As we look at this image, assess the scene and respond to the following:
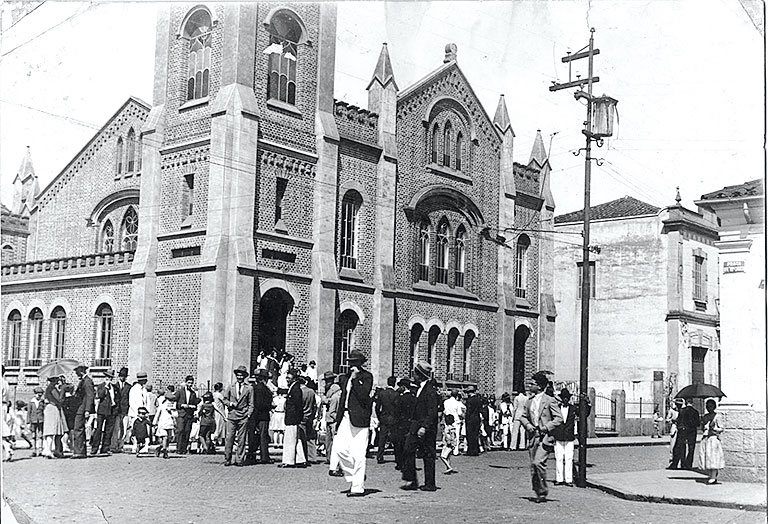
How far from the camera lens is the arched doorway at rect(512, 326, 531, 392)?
1038cm

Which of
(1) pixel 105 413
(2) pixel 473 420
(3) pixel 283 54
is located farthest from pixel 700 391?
(1) pixel 105 413

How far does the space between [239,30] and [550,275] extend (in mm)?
4560

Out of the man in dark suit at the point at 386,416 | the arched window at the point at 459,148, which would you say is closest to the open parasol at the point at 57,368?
the man in dark suit at the point at 386,416

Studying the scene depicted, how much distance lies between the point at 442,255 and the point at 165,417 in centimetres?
359

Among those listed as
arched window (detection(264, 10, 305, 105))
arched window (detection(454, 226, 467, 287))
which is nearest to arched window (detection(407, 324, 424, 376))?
arched window (detection(454, 226, 467, 287))

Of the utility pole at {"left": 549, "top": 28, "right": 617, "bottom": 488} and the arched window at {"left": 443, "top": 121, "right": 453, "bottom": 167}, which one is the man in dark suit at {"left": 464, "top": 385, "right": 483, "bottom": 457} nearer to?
the utility pole at {"left": 549, "top": 28, "right": 617, "bottom": 488}

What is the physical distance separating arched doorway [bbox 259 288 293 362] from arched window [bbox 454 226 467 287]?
2.01m

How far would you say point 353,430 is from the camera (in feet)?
28.6

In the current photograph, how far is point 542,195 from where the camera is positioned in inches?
411

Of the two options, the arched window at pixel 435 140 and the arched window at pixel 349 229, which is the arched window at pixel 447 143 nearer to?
the arched window at pixel 435 140

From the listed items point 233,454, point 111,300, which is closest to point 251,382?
point 233,454

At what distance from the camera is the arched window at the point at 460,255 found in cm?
1025

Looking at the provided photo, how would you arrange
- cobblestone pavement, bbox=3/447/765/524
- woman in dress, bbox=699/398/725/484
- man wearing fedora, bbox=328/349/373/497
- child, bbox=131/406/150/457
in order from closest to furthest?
1. cobblestone pavement, bbox=3/447/765/524
2. man wearing fedora, bbox=328/349/373/497
3. child, bbox=131/406/150/457
4. woman in dress, bbox=699/398/725/484

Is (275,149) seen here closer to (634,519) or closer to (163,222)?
(163,222)
